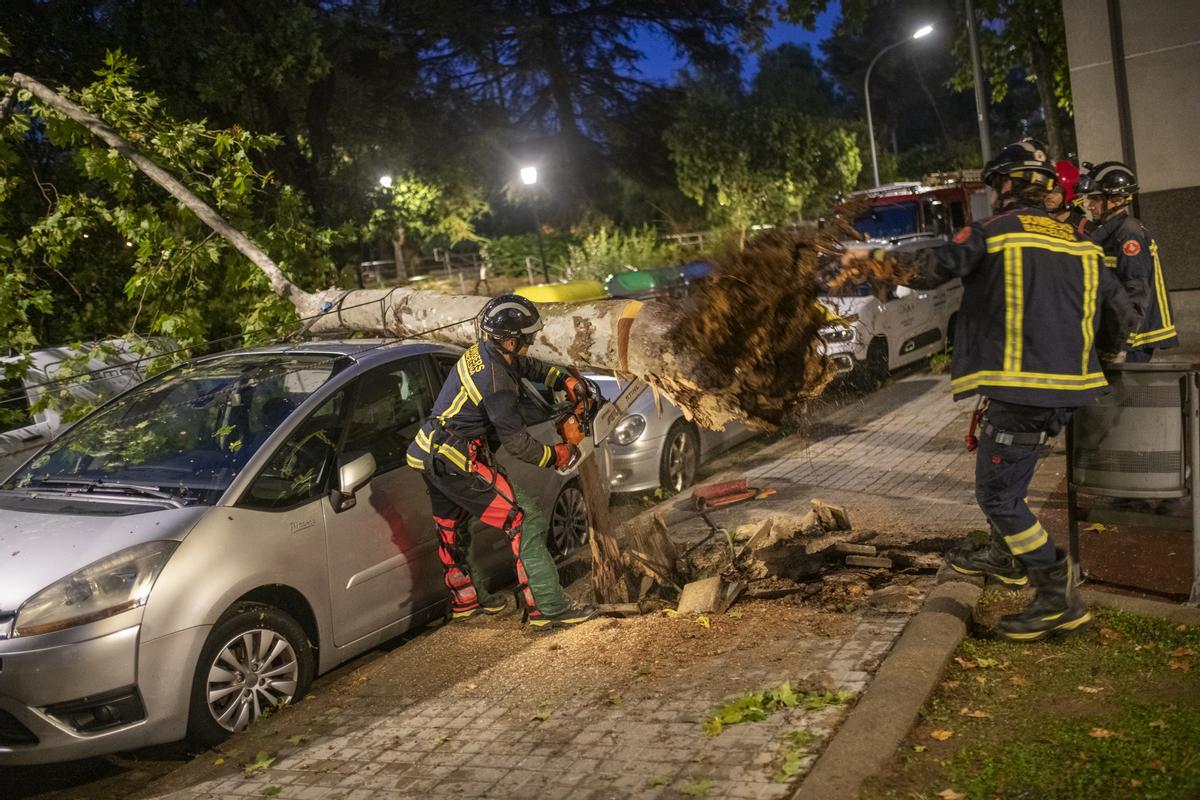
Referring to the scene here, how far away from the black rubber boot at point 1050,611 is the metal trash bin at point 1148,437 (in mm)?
556

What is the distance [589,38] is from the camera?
38.9m

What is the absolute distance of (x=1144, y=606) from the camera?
5234mm

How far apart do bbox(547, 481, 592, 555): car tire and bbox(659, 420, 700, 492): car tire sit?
1.63m

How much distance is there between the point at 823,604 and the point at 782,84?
154ft

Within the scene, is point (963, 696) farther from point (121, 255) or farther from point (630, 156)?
point (630, 156)

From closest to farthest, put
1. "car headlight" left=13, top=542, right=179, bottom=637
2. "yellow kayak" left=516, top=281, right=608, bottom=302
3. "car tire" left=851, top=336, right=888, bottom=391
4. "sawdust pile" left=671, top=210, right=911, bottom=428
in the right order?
"car headlight" left=13, top=542, right=179, bottom=637
"sawdust pile" left=671, top=210, right=911, bottom=428
"yellow kayak" left=516, top=281, right=608, bottom=302
"car tire" left=851, top=336, right=888, bottom=391

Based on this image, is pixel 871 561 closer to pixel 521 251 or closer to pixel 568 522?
pixel 568 522

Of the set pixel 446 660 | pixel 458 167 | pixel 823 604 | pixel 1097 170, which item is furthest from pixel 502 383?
pixel 458 167

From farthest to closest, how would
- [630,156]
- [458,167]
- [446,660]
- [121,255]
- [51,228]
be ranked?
[630,156], [458,167], [121,255], [51,228], [446,660]

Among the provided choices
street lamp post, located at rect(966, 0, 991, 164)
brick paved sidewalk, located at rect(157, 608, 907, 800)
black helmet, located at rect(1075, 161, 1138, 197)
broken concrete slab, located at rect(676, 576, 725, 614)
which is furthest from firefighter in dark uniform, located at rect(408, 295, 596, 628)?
street lamp post, located at rect(966, 0, 991, 164)

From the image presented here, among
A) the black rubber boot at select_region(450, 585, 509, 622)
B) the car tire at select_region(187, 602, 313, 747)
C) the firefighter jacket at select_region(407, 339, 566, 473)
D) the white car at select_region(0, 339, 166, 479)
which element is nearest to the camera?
the car tire at select_region(187, 602, 313, 747)

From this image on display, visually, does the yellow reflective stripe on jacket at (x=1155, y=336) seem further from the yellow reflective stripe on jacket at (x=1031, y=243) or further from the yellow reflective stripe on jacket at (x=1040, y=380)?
the yellow reflective stripe on jacket at (x=1031, y=243)

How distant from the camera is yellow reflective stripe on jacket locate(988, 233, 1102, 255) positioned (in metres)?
4.94

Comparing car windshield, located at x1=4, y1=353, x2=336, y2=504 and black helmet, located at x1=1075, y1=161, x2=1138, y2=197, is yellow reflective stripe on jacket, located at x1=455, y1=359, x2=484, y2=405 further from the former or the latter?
black helmet, located at x1=1075, y1=161, x2=1138, y2=197
